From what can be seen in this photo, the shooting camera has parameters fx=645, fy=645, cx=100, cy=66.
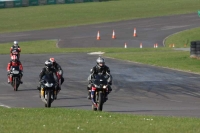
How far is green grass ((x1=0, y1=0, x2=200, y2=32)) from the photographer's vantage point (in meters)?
61.8

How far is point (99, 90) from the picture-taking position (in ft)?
55.5

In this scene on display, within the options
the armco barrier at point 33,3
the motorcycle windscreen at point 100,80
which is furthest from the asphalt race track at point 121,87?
the armco barrier at point 33,3

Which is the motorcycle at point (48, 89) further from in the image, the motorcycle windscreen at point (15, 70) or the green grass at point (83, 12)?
the green grass at point (83, 12)

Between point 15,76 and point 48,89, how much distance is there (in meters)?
5.08

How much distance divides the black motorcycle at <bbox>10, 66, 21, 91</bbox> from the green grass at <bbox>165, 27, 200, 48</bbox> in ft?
80.0

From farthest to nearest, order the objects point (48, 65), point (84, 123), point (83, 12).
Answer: point (83, 12)
point (48, 65)
point (84, 123)

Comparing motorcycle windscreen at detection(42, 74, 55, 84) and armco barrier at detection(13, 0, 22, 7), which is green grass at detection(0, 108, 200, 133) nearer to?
motorcycle windscreen at detection(42, 74, 55, 84)

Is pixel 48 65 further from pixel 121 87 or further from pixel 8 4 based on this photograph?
pixel 8 4

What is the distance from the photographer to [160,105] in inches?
Answer: 731

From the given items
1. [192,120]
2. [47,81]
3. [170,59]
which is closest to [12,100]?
[47,81]

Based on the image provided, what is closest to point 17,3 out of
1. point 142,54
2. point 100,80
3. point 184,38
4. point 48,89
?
point 184,38

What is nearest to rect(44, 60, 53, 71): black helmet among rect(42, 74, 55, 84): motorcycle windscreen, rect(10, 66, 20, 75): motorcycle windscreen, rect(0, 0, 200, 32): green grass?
rect(42, 74, 55, 84): motorcycle windscreen

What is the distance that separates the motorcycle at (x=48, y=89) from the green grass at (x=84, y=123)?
3874 mm

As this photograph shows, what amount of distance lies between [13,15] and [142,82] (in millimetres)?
43126
